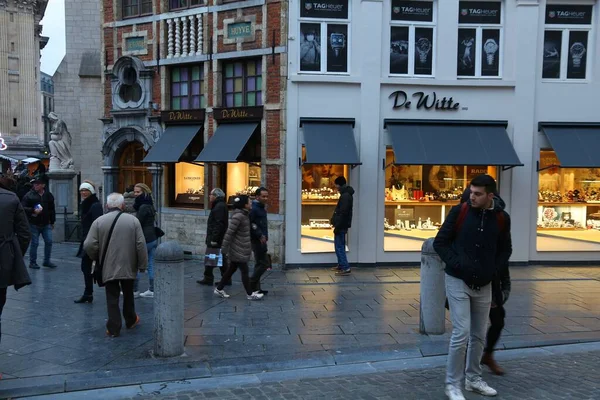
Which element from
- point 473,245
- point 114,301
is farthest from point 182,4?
point 473,245

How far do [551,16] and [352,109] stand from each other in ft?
16.5

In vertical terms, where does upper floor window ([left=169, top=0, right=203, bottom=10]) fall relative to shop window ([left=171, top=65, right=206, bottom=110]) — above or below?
above

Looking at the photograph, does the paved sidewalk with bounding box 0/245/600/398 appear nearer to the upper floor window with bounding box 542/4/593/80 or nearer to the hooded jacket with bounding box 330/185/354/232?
the hooded jacket with bounding box 330/185/354/232

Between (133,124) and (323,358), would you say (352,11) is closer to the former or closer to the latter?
(133,124)

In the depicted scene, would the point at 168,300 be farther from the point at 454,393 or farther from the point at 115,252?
the point at 454,393

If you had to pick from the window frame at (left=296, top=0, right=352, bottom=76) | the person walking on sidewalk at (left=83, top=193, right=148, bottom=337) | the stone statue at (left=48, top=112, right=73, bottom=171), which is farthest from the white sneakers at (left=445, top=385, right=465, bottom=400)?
the stone statue at (left=48, top=112, right=73, bottom=171)

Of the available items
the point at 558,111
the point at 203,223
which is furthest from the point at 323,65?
the point at 558,111

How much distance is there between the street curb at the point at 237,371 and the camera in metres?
5.29

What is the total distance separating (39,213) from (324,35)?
23.5 feet

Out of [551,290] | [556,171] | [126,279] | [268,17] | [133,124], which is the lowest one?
[551,290]

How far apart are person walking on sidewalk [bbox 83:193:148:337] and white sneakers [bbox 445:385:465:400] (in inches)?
155

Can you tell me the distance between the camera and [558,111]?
12148mm

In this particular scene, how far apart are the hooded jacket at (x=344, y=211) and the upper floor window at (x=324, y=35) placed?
2.84 metres

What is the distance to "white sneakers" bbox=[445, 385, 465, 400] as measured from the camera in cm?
484
